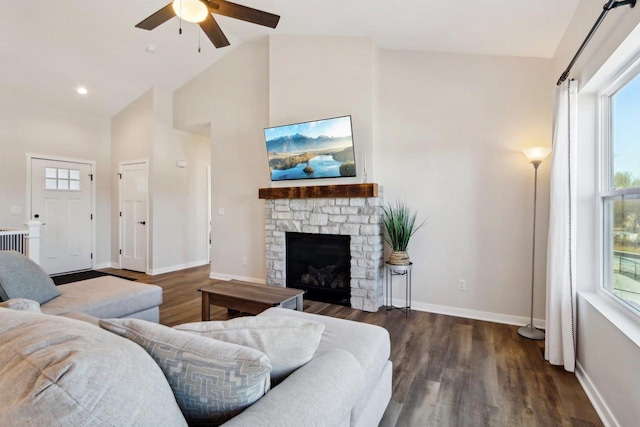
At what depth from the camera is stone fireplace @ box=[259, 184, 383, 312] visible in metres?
3.72

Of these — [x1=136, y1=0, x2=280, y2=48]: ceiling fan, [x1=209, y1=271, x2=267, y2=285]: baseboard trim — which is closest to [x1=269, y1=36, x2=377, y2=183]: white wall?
[x1=136, y1=0, x2=280, y2=48]: ceiling fan

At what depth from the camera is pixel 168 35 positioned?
4.40 meters

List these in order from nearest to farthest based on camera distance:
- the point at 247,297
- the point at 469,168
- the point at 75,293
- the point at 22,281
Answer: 1. the point at 22,281
2. the point at 75,293
3. the point at 247,297
4. the point at 469,168

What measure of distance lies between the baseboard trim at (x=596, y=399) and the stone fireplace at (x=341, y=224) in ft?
6.11

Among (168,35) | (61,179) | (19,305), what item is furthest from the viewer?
(61,179)

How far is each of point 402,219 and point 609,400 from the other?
217 cm

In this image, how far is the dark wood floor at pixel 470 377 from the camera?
190 cm

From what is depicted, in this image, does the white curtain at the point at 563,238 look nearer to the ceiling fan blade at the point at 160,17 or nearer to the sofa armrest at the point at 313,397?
the sofa armrest at the point at 313,397

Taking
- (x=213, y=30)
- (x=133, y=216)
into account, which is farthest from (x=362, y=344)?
(x=133, y=216)

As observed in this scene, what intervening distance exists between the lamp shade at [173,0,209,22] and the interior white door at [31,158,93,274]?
4.34 meters

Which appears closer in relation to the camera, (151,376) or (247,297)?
(151,376)

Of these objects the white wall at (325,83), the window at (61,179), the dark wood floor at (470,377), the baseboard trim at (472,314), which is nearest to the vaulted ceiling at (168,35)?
the white wall at (325,83)

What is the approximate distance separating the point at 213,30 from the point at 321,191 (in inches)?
77.8

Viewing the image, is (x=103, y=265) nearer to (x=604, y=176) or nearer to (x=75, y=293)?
(x=75, y=293)
